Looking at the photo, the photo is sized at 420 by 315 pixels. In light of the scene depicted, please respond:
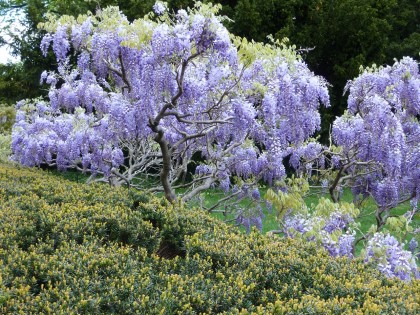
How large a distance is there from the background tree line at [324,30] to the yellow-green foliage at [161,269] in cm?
1090

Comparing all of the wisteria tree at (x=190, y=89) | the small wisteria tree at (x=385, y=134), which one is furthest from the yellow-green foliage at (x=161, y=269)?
the small wisteria tree at (x=385, y=134)

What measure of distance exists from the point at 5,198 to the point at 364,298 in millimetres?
3742

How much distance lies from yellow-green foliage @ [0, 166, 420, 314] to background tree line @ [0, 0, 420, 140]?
1090cm

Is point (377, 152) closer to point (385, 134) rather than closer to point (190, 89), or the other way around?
point (385, 134)

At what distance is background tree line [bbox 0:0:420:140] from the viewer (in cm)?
1599

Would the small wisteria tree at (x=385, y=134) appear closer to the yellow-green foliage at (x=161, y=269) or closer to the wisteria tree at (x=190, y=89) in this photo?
the wisteria tree at (x=190, y=89)

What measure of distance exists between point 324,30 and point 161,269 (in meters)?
13.8

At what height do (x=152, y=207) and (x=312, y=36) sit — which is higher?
(x=312, y=36)

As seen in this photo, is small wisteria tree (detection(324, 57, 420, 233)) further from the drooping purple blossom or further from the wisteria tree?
the drooping purple blossom

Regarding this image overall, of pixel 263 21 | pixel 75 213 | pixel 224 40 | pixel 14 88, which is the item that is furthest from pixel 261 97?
pixel 14 88

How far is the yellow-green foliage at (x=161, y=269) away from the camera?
3277 mm

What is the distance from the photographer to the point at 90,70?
8.12 m

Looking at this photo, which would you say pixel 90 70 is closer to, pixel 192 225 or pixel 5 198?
pixel 5 198

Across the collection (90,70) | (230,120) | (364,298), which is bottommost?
(364,298)
